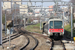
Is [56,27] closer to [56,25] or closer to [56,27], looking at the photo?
[56,27]

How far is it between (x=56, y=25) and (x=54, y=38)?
1.90 m

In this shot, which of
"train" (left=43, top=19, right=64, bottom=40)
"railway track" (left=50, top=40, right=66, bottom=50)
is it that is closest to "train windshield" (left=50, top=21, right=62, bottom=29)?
"train" (left=43, top=19, right=64, bottom=40)

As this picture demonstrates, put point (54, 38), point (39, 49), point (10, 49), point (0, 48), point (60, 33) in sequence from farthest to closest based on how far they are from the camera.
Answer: point (54, 38) < point (60, 33) < point (39, 49) < point (10, 49) < point (0, 48)

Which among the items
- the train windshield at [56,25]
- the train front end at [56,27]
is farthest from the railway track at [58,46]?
the train windshield at [56,25]

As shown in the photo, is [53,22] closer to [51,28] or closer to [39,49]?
→ [51,28]

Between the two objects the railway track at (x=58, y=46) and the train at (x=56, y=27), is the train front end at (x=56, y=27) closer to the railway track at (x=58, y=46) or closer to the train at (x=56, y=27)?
the train at (x=56, y=27)

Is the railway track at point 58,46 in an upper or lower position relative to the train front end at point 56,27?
lower

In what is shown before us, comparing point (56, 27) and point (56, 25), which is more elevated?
point (56, 25)

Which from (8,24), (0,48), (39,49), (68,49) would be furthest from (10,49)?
(8,24)

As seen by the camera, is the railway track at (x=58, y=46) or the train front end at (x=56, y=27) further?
the train front end at (x=56, y=27)

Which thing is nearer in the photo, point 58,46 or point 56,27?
point 58,46

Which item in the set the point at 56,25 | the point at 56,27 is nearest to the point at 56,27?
the point at 56,27

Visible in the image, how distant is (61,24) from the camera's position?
14.3m

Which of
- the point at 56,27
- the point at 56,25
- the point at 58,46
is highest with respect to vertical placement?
the point at 56,25
